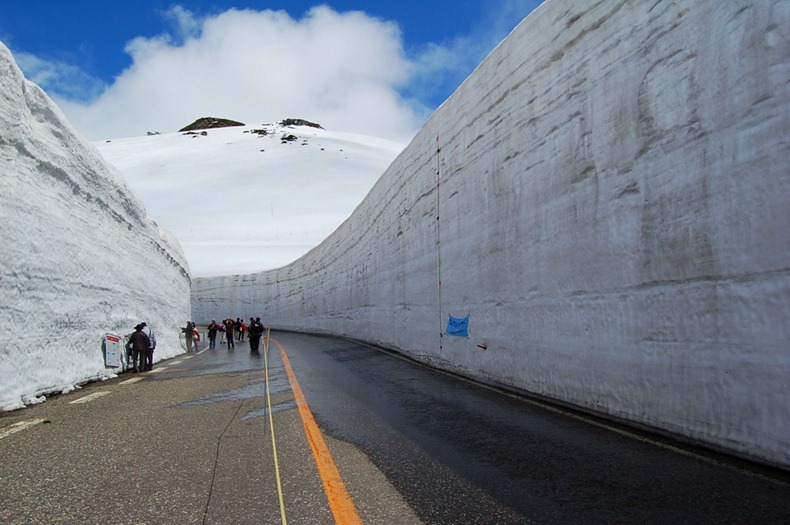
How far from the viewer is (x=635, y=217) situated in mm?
5617

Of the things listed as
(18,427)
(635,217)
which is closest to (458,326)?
(635,217)

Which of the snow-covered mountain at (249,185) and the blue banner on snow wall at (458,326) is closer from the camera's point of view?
the blue banner on snow wall at (458,326)

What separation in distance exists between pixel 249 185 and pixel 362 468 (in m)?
108

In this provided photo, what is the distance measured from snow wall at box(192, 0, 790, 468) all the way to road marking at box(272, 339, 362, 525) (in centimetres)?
326

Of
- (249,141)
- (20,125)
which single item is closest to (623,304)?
(20,125)

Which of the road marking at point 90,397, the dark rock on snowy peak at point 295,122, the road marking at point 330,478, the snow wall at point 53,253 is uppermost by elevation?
the dark rock on snowy peak at point 295,122

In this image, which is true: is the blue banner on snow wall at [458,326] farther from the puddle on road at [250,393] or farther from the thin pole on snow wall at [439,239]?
the puddle on road at [250,393]

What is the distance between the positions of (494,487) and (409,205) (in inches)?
469

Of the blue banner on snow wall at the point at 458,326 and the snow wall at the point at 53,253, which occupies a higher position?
the snow wall at the point at 53,253

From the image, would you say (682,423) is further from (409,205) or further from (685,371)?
(409,205)

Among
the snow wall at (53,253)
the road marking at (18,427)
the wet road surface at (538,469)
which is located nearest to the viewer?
the wet road surface at (538,469)

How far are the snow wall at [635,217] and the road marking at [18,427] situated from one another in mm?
6647

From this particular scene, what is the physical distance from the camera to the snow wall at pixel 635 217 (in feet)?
13.6

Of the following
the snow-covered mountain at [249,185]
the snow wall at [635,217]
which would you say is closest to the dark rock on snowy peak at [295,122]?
the snow-covered mountain at [249,185]
